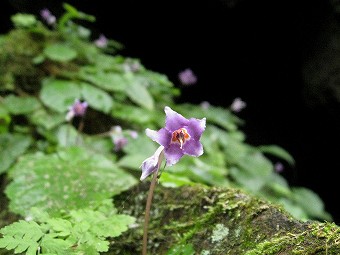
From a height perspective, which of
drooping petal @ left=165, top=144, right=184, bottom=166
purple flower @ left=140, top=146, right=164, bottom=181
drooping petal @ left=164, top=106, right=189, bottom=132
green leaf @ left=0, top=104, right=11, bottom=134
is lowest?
green leaf @ left=0, top=104, right=11, bottom=134

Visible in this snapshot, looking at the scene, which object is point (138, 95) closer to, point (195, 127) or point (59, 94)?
point (59, 94)

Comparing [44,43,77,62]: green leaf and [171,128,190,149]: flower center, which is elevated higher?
[171,128,190,149]: flower center

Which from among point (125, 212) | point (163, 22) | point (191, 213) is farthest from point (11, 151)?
point (163, 22)

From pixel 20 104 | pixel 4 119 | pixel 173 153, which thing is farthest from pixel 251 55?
pixel 173 153

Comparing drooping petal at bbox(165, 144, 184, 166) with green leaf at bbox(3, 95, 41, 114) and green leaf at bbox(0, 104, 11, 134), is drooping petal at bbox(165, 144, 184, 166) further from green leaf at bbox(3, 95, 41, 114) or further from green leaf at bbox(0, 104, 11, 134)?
green leaf at bbox(3, 95, 41, 114)

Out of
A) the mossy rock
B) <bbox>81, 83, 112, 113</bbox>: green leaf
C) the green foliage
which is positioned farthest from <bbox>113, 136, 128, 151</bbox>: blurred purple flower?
Answer: the green foliage

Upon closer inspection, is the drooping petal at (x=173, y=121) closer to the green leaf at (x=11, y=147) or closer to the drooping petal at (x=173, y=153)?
the drooping petal at (x=173, y=153)
